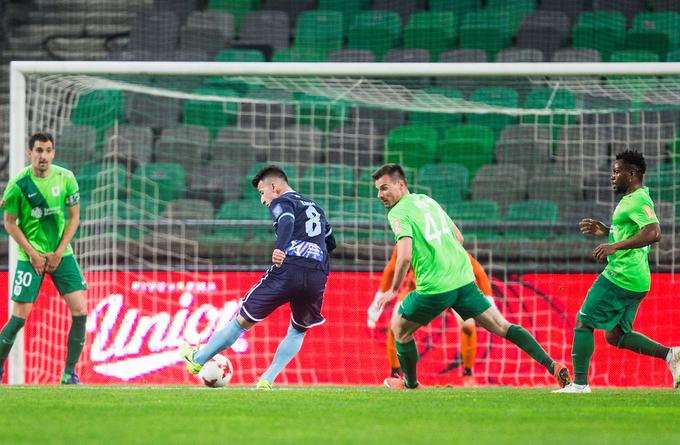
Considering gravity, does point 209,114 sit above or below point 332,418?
above

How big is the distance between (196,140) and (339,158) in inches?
85.5

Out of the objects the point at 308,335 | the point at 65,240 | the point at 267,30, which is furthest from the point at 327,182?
the point at 65,240

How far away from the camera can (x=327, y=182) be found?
48.0 feet

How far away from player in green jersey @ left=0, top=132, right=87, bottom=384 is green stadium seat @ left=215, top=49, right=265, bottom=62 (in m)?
8.68

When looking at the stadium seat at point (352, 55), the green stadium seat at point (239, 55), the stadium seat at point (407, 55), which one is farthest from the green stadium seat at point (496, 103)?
the green stadium seat at point (239, 55)

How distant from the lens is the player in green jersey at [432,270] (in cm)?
847

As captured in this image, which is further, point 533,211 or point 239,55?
point 239,55

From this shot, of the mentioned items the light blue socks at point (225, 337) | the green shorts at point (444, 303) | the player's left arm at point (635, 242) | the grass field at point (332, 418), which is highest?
the player's left arm at point (635, 242)

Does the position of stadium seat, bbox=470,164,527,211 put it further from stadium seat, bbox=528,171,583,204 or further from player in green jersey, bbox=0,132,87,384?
player in green jersey, bbox=0,132,87,384

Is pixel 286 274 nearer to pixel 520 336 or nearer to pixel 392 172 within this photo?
pixel 392 172

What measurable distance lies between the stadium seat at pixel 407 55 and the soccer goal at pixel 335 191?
103cm

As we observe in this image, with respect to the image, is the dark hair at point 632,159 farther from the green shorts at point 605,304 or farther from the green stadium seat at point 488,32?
the green stadium seat at point 488,32

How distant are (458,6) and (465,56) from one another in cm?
144

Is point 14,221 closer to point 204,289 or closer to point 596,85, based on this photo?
point 204,289
